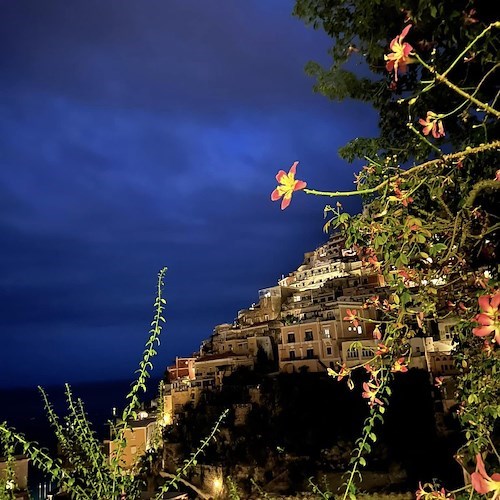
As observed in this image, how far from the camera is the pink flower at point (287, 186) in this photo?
143 centimetres

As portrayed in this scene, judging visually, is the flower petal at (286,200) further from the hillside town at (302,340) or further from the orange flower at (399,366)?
the hillside town at (302,340)

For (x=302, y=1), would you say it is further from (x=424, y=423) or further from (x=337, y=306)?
(x=337, y=306)

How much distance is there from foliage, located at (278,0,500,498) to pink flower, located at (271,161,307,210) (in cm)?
2

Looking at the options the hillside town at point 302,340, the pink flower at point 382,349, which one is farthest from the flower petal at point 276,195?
the hillside town at point 302,340

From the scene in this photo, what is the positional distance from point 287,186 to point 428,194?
169 cm

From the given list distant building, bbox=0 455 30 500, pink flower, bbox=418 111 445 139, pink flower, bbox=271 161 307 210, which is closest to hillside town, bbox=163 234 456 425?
distant building, bbox=0 455 30 500

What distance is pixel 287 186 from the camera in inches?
57.4

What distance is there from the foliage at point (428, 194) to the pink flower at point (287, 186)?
19 millimetres

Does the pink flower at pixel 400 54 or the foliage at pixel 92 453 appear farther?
the foliage at pixel 92 453

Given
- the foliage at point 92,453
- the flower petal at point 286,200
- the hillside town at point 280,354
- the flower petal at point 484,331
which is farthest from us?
the hillside town at point 280,354

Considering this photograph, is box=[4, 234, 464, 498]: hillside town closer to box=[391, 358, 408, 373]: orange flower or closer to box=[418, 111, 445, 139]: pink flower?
box=[391, 358, 408, 373]: orange flower

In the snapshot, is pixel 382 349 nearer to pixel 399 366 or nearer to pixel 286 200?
pixel 399 366

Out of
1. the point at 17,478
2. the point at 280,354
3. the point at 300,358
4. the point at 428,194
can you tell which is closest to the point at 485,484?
the point at 428,194

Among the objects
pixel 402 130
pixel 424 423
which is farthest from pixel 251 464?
pixel 402 130
